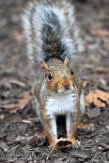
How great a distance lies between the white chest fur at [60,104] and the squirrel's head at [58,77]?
0.29 ft

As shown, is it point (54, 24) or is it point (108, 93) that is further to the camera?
point (108, 93)

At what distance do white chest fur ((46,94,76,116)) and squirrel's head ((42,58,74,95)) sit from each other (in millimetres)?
89

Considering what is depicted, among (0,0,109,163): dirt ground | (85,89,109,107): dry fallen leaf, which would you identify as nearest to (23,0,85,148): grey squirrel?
(0,0,109,163): dirt ground

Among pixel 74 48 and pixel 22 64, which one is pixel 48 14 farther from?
pixel 22 64

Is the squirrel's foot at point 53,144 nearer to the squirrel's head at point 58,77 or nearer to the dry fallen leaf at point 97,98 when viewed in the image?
the squirrel's head at point 58,77

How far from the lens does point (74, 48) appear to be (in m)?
4.15

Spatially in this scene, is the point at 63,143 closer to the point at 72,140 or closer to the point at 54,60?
the point at 72,140

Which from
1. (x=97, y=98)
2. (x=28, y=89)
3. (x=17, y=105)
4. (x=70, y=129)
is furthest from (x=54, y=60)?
(x=28, y=89)

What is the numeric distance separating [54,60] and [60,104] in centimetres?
39

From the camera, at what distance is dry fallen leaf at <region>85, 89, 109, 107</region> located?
4270 mm

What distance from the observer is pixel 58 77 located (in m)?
3.30

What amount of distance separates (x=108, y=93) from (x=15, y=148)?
121cm

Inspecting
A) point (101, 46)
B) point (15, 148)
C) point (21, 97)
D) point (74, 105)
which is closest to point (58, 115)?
point (74, 105)

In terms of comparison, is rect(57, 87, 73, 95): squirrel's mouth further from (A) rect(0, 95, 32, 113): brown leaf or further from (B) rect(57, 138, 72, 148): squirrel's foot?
(A) rect(0, 95, 32, 113): brown leaf
